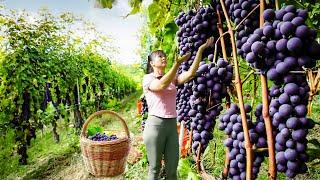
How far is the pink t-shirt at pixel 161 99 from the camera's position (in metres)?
3.04

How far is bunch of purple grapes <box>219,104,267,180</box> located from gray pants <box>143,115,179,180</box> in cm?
171

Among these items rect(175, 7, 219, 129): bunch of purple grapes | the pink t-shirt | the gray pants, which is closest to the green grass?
the gray pants

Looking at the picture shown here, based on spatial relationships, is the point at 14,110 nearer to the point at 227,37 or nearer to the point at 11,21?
the point at 11,21

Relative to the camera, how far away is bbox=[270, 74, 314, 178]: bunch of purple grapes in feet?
3.46

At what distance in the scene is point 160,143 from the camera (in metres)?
3.14

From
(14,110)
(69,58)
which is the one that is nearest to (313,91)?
(14,110)

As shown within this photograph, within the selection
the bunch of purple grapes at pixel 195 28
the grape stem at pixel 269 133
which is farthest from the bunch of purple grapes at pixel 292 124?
the bunch of purple grapes at pixel 195 28

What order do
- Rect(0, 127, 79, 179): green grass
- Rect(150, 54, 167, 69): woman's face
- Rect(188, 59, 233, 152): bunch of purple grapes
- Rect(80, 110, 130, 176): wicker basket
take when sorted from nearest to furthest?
Rect(188, 59, 233, 152): bunch of purple grapes, Rect(150, 54, 167, 69): woman's face, Rect(0, 127, 79, 179): green grass, Rect(80, 110, 130, 176): wicker basket

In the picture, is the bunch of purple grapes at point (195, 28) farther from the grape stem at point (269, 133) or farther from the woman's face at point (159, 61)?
the woman's face at point (159, 61)

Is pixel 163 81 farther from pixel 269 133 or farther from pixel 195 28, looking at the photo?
pixel 269 133

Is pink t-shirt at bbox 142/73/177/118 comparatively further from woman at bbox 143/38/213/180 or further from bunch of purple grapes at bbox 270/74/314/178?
bunch of purple grapes at bbox 270/74/314/178

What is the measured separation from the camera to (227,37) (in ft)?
5.82

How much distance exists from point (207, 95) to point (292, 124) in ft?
2.22

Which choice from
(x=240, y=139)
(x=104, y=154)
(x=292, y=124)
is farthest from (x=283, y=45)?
(x=104, y=154)
